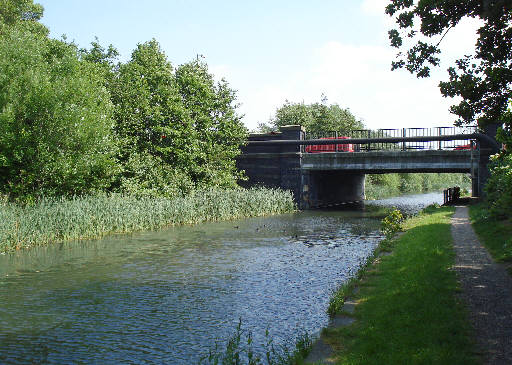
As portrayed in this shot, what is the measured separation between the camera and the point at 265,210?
35.0 metres

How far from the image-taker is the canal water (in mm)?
8594

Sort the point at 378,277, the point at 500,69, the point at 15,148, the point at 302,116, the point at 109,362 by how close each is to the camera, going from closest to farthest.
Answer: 1. the point at 109,362
2. the point at 500,69
3. the point at 378,277
4. the point at 15,148
5. the point at 302,116

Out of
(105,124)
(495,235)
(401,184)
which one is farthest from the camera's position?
(401,184)

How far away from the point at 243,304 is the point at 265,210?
24.0 metres

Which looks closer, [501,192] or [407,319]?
[407,319]

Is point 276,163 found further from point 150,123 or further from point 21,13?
point 21,13

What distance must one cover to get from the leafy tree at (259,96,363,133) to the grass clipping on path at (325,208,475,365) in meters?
51.9

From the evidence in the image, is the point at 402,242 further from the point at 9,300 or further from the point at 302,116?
the point at 302,116

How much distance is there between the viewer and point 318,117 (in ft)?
215

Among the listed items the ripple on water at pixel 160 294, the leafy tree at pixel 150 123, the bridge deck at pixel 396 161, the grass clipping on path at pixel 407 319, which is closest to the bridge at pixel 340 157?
the bridge deck at pixel 396 161

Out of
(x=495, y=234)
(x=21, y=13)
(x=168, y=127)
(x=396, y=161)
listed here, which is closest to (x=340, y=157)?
(x=396, y=161)

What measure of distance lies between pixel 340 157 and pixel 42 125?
23750 millimetres

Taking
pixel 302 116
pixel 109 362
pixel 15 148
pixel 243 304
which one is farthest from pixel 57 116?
pixel 302 116

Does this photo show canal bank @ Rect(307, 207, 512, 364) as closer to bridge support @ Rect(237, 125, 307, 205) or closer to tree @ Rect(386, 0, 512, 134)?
tree @ Rect(386, 0, 512, 134)
